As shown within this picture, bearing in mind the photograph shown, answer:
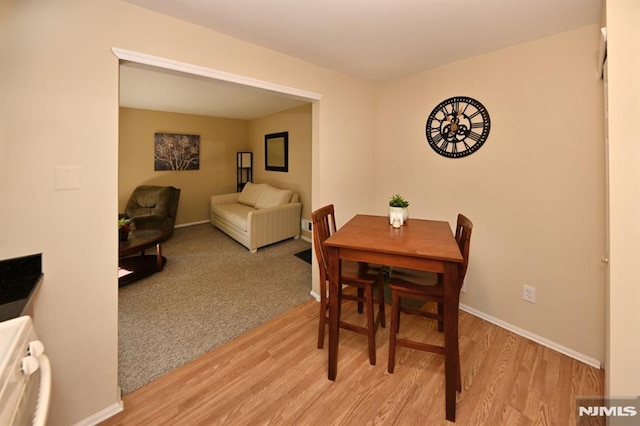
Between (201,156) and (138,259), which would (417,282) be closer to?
(138,259)

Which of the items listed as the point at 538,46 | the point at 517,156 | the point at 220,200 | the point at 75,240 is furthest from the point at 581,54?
the point at 220,200

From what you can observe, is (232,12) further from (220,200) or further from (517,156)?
(220,200)

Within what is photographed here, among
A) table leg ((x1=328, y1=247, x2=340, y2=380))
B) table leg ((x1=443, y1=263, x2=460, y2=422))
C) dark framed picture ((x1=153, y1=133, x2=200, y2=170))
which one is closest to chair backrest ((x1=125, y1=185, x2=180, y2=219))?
dark framed picture ((x1=153, y1=133, x2=200, y2=170))

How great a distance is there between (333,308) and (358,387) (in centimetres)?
49

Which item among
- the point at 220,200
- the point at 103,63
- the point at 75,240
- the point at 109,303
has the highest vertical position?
the point at 103,63

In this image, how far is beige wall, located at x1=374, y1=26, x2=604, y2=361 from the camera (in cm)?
182

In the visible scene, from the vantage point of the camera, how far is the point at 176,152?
542 centimetres

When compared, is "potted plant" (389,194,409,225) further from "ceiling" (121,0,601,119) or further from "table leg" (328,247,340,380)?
"ceiling" (121,0,601,119)

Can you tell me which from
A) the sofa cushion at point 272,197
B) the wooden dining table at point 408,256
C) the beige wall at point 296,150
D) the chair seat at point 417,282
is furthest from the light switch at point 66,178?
the beige wall at point 296,150

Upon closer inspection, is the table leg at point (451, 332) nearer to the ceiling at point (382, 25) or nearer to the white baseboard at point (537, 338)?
the white baseboard at point (537, 338)

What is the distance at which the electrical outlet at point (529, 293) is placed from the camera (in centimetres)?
212

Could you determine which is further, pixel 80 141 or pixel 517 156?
pixel 517 156

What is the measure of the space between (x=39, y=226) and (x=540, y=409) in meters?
2.71

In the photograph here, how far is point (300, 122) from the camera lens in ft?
15.6
